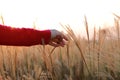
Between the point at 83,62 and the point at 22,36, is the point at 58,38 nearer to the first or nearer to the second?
the point at 22,36

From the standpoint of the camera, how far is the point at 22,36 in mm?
2166

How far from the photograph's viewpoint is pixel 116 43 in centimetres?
276

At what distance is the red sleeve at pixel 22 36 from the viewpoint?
2.16 metres

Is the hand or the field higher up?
the hand

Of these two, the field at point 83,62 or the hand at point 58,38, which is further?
→ the field at point 83,62

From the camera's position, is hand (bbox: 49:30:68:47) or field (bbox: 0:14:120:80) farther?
field (bbox: 0:14:120:80)

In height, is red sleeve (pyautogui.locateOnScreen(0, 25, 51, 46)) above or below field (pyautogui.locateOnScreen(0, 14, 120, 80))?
above

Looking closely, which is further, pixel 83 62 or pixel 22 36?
pixel 83 62

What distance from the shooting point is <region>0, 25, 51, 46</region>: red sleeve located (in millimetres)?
2156

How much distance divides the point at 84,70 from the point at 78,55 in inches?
15.8

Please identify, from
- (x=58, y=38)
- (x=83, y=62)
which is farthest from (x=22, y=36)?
(x=83, y=62)

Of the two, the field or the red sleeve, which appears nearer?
the red sleeve

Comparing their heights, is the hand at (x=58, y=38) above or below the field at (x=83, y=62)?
above

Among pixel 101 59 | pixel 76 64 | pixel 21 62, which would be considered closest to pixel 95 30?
pixel 101 59
